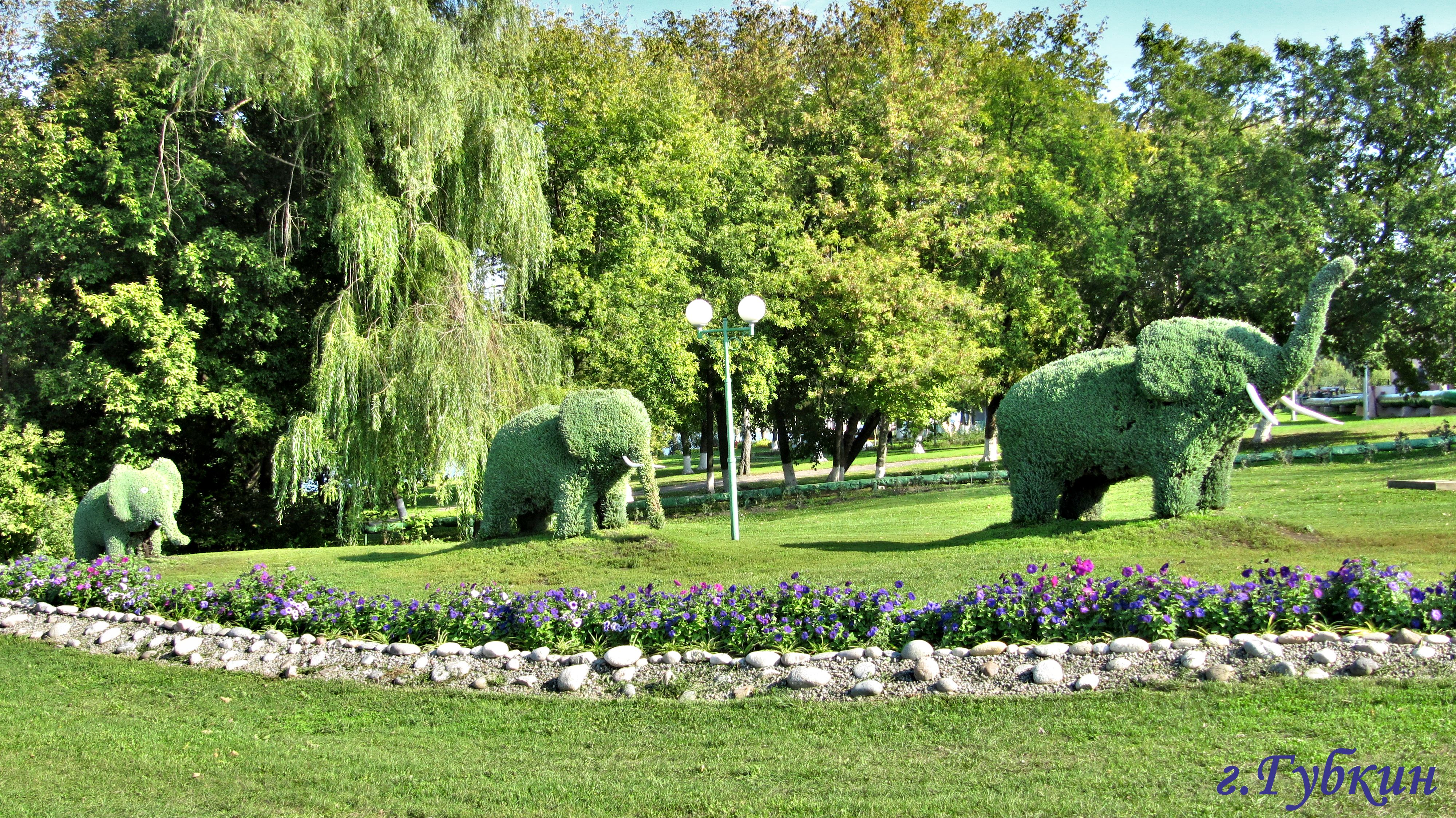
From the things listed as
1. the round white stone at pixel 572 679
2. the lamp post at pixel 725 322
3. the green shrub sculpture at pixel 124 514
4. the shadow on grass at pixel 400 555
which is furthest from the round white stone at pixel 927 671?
the green shrub sculpture at pixel 124 514

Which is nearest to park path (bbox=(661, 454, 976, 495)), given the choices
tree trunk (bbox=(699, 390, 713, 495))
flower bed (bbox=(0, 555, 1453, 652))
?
tree trunk (bbox=(699, 390, 713, 495))

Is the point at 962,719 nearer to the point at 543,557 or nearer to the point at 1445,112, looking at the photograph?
the point at 543,557

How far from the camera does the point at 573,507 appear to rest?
12.8 m

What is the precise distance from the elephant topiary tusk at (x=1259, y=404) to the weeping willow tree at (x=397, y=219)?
1191cm

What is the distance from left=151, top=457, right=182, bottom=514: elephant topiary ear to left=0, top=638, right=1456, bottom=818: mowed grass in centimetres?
851

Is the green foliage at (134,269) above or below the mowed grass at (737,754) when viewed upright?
above

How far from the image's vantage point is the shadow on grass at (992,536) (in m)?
10.8

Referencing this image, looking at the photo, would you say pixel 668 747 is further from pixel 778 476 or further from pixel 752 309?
pixel 778 476

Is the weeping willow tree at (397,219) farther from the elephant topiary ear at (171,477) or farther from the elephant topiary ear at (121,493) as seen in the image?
the elephant topiary ear at (121,493)

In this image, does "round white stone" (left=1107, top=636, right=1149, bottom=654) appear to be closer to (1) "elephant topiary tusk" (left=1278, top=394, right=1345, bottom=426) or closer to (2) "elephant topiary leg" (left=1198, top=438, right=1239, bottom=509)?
(1) "elephant topiary tusk" (left=1278, top=394, right=1345, bottom=426)

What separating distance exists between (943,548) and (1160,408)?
2900 mm

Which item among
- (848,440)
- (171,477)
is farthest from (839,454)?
(171,477)

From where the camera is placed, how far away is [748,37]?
29688 mm

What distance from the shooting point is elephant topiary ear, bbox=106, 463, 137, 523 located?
45.1ft
